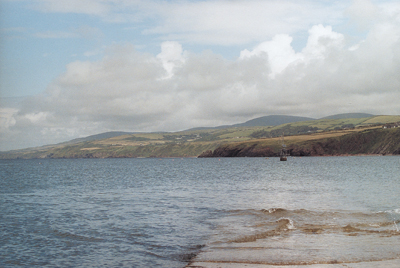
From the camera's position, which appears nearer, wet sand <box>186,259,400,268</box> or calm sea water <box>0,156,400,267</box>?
wet sand <box>186,259,400,268</box>

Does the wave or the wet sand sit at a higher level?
the wet sand

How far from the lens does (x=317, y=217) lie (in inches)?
1155

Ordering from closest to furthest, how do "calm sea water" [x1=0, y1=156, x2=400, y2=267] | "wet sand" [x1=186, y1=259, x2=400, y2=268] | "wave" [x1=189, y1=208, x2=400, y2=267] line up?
"wet sand" [x1=186, y1=259, x2=400, y2=268] → "wave" [x1=189, y1=208, x2=400, y2=267] → "calm sea water" [x1=0, y1=156, x2=400, y2=267]

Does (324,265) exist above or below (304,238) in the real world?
above

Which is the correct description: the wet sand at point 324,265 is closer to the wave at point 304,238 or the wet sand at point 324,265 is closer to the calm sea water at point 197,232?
the wave at point 304,238

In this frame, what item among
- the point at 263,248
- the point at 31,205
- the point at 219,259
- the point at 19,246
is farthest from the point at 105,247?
the point at 31,205

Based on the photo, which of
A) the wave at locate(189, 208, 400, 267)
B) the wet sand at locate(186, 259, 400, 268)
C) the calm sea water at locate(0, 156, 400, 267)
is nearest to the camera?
the wet sand at locate(186, 259, 400, 268)

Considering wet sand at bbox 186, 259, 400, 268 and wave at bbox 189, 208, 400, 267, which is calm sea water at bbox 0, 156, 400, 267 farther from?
wet sand at bbox 186, 259, 400, 268

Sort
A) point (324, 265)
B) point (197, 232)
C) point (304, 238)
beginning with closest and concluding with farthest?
point (324, 265)
point (304, 238)
point (197, 232)

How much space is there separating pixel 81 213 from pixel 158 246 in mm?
15695

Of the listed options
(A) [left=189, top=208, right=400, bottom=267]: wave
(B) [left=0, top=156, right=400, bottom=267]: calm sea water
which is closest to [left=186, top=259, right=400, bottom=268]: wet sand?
(A) [left=189, top=208, right=400, bottom=267]: wave

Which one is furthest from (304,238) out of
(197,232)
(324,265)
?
(197,232)

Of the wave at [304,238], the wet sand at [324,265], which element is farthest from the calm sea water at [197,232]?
the wet sand at [324,265]

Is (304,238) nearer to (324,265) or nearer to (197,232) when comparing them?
(324,265)
